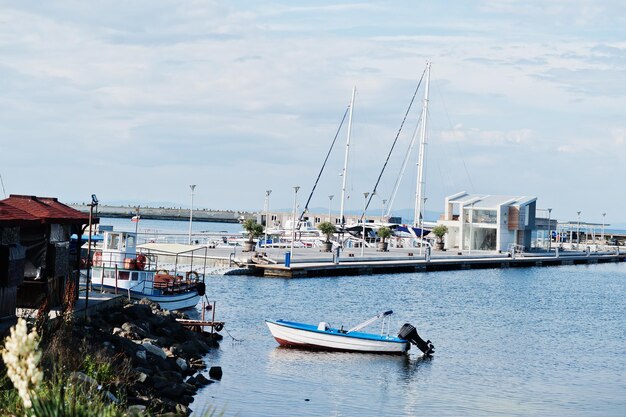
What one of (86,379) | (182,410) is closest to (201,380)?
(182,410)

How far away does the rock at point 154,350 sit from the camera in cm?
2973

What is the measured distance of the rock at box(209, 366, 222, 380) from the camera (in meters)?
31.1

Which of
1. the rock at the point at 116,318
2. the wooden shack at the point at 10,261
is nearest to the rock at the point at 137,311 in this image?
the rock at the point at 116,318

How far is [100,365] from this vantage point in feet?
76.3

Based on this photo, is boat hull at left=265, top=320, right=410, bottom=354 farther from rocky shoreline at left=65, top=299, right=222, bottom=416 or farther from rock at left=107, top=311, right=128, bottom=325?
rock at left=107, top=311, right=128, bottom=325

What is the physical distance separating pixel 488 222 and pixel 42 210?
89.5m

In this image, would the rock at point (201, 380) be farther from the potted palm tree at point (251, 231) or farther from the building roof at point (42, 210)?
the potted palm tree at point (251, 231)

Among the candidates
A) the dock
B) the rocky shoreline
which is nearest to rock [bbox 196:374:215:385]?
the rocky shoreline

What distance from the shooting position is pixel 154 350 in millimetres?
29938

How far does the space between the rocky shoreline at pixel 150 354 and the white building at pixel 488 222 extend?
262ft

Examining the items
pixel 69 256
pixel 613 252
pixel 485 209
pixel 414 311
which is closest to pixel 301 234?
pixel 485 209

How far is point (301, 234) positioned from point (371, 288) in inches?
2037

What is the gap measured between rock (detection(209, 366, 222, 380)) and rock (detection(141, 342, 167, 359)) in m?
1.76

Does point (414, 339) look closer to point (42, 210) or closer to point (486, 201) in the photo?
point (42, 210)
